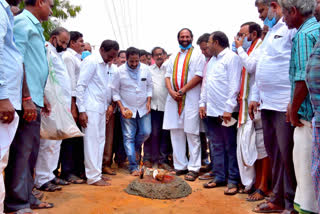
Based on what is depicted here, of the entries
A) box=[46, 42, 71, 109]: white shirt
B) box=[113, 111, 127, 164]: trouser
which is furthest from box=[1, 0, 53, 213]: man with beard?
box=[113, 111, 127, 164]: trouser

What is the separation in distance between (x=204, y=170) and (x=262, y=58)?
286 cm

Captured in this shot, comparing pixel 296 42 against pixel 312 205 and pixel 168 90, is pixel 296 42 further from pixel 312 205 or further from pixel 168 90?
pixel 168 90

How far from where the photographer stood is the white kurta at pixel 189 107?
5.29 meters

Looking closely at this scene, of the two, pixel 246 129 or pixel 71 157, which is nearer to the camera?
pixel 246 129

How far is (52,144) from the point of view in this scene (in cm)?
411

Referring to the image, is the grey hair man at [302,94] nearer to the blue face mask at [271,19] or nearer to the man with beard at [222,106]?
the blue face mask at [271,19]

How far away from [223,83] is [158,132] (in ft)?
6.47

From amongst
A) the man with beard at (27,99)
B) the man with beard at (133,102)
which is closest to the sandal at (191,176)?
the man with beard at (133,102)

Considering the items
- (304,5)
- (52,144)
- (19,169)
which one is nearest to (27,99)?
(19,169)

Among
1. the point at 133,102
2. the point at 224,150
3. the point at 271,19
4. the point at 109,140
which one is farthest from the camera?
the point at 109,140

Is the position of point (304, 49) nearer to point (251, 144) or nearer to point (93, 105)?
point (251, 144)

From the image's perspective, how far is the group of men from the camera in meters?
2.57

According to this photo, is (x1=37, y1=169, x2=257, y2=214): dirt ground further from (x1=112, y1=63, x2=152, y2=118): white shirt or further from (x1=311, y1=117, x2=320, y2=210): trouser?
(x1=112, y1=63, x2=152, y2=118): white shirt

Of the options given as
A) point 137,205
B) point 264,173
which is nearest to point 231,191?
point 264,173
